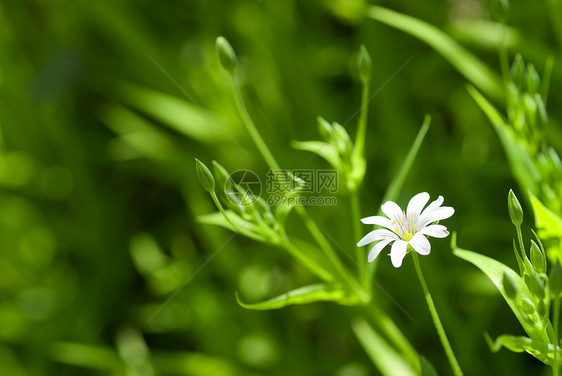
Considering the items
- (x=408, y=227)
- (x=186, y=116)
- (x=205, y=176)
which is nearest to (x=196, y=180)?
(x=186, y=116)

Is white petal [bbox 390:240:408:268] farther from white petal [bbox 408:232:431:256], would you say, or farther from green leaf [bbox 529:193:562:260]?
green leaf [bbox 529:193:562:260]

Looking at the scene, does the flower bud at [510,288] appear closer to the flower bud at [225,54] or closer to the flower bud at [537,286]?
the flower bud at [537,286]

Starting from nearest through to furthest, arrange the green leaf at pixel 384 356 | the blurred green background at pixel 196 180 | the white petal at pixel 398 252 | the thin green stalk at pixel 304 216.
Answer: the white petal at pixel 398 252 < the thin green stalk at pixel 304 216 < the green leaf at pixel 384 356 < the blurred green background at pixel 196 180

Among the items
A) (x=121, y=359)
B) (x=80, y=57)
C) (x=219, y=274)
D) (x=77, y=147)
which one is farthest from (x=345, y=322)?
(x=80, y=57)

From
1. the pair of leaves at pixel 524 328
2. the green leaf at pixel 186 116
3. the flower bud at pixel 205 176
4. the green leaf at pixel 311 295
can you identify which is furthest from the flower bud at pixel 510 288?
the green leaf at pixel 186 116

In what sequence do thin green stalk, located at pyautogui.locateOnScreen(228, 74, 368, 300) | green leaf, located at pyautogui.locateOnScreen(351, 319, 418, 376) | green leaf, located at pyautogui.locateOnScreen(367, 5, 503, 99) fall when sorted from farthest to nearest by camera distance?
1. green leaf, located at pyautogui.locateOnScreen(367, 5, 503, 99)
2. green leaf, located at pyautogui.locateOnScreen(351, 319, 418, 376)
3. thin green stalk, located at pyautogui.locateOnScreen(228, 74, 368, 300)

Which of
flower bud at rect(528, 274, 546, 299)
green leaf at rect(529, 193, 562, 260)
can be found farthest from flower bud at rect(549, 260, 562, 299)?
green leaf at rect(529, 193, 562, 260)

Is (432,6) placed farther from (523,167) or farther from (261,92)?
(523,167)
